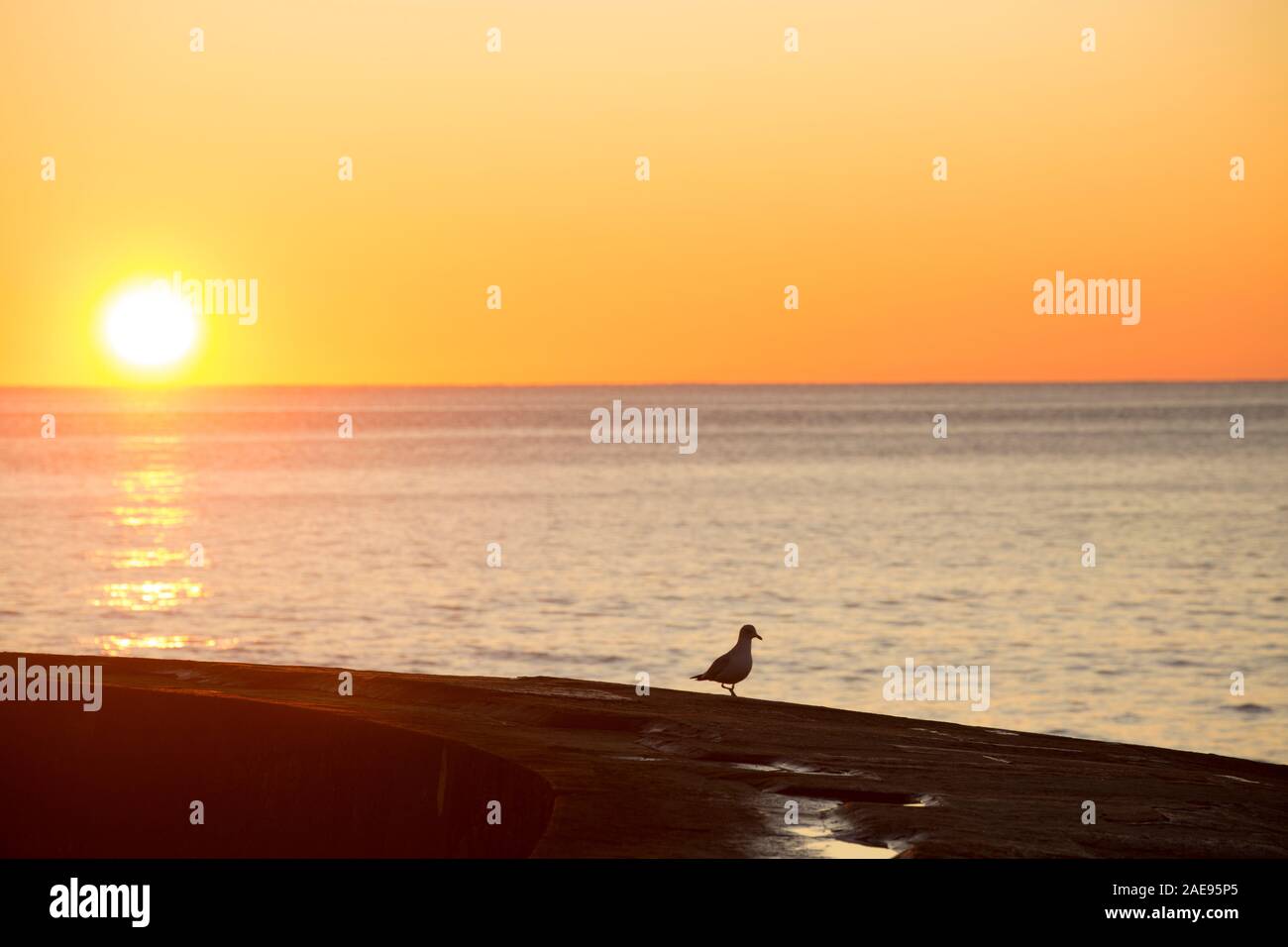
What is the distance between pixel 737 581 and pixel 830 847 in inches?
1284

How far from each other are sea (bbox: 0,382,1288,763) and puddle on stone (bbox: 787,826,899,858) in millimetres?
8528

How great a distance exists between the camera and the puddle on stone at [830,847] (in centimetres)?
826

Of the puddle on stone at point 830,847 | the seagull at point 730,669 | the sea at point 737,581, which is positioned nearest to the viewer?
the puddle on stone at point 830,847

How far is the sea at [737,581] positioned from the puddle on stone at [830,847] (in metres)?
8.53

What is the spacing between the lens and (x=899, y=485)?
8188 centimetres

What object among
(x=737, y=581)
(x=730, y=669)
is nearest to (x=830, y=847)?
(x=730, y=669)

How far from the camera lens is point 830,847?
841 centimetres

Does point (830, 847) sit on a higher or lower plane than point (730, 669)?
lower

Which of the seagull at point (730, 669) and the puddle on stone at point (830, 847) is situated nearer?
the puddle on stone at point (830, 847)

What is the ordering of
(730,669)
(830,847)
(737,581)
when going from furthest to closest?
(737,581) → (730,669) → (830,847)

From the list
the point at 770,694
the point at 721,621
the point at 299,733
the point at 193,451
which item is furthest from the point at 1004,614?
the point at 193,451

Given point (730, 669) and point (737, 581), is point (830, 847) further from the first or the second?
point (737, 581)
